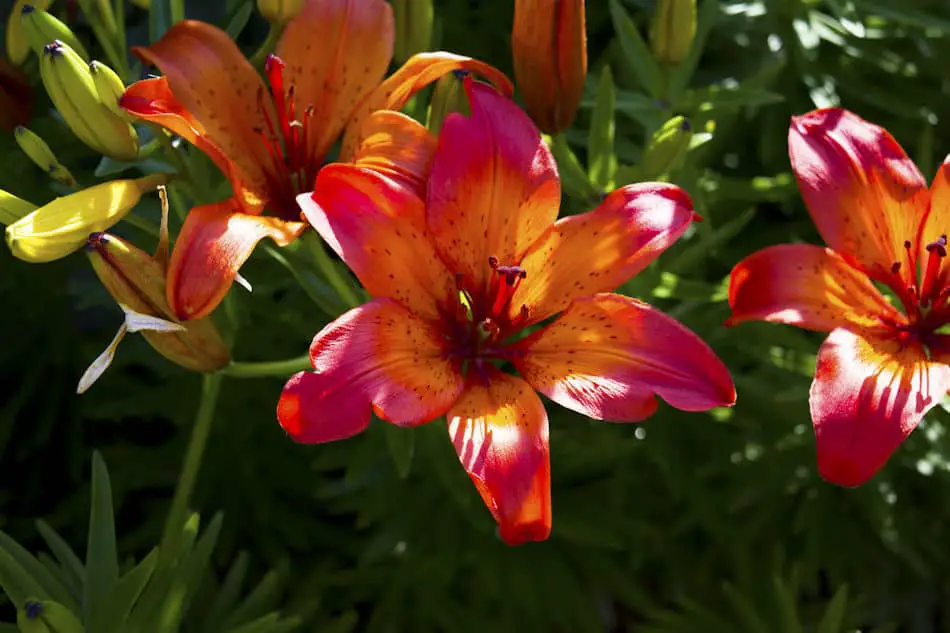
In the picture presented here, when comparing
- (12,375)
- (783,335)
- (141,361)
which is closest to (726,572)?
(783,335)

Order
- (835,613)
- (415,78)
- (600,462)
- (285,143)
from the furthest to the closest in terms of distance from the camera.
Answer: (600,462) → (835,613) → (285,143) → (415,78)

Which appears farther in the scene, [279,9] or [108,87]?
[279,9]

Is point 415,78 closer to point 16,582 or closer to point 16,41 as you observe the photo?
point 16,41

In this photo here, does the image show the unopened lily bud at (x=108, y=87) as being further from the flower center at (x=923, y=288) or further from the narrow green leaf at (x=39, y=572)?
the flower center at (x=923, y=288)

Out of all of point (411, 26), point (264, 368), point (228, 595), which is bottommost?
point (228, 595)

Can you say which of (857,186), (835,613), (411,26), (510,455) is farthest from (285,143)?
(835,613)

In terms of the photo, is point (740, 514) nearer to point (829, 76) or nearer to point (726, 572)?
point (726, 572)
